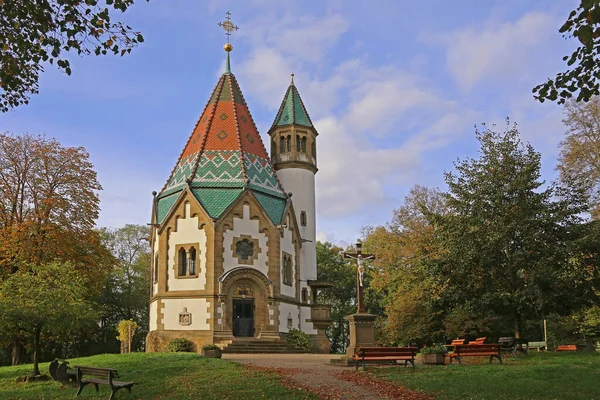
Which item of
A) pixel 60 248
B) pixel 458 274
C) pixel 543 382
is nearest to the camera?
pixel 543 382

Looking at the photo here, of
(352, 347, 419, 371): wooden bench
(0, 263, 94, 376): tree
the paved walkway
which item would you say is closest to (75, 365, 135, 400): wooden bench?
the paved walkway

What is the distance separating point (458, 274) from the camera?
79.8 ft

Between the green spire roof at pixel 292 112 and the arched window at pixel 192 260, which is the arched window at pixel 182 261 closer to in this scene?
the arched window at pixel 192 260

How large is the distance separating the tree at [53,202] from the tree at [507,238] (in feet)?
65.1

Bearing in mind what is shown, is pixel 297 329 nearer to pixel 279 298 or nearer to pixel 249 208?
pixel 279 298

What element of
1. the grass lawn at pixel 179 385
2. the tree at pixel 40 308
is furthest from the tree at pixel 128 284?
the grass lawn at pixel 179 385

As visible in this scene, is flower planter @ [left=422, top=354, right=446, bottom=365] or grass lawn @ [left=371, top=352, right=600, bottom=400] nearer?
grass lawn @ [left=371, top=352, right=600, bottom=400]

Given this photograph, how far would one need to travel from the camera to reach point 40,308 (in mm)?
19078

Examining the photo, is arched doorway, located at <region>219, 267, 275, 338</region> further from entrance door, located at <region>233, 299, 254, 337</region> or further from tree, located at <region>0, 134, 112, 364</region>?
tree, located at <region>0, 134, 112, 364</region>

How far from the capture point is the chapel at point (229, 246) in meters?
33.5

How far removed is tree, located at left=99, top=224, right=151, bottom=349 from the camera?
55.2 m

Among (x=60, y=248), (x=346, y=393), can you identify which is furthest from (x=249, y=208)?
(x=346, y=393)

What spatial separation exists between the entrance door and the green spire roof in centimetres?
1377

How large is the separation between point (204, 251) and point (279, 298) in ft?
16.4
